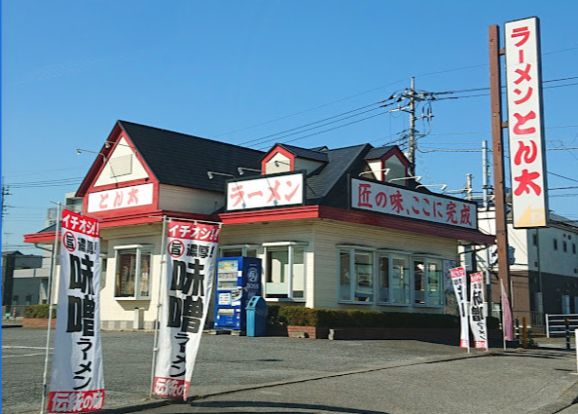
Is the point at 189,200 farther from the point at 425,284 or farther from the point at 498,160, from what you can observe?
the point at 498,160

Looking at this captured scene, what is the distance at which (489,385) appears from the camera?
10586 mm

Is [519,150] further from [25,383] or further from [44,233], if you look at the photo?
[44,233]

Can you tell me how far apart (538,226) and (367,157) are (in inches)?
262

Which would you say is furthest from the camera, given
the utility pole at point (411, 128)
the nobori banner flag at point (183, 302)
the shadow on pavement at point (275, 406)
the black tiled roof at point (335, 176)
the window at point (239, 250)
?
the utility pole at point (411, 128)

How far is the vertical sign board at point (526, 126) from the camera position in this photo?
17.9m

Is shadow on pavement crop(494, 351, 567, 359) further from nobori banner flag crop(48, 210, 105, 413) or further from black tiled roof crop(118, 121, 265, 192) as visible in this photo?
nobori banner flag crop(48, 210, 105, 413)

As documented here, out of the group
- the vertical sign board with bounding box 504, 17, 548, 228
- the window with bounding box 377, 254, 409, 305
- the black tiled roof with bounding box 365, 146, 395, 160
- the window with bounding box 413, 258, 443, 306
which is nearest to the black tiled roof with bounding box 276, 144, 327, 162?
the black tiled roof with bounding box 365, 146, 395, 160

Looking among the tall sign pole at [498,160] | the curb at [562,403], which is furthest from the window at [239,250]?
the curb at [562,403]

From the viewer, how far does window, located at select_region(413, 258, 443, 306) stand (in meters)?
22.5

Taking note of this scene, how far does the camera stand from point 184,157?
23062mm

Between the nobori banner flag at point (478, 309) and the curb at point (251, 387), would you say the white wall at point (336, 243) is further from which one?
the curb at point (251, 387)

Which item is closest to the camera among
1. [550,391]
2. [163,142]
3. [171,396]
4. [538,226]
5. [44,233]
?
[171,396]

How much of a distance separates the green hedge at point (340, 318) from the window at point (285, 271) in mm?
748

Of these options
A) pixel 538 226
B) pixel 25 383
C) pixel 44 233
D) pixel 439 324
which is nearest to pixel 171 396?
pixel 25 383
